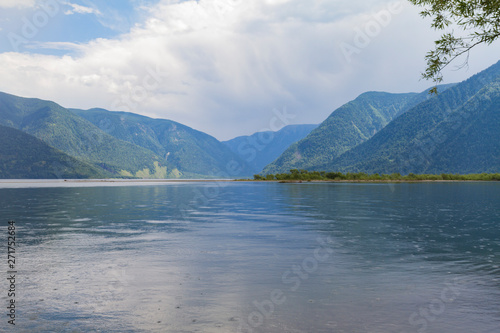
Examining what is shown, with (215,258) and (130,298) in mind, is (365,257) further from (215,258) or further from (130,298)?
(130,298)

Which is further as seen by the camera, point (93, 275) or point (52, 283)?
point (93, 275)

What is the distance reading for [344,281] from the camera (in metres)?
17.8

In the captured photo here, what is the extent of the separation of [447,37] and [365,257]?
13.1 metres

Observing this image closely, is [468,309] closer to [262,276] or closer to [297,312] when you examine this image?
[297,312]

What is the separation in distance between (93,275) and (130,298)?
4855 mm

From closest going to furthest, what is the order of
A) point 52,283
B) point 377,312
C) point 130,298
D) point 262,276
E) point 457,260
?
point 377,312, point 130,298, point 52,283, point 262,276, point 457,260

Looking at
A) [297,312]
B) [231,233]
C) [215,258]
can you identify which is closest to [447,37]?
[297,312]

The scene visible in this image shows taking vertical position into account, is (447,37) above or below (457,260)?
above

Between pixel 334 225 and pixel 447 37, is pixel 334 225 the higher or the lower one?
the lower one

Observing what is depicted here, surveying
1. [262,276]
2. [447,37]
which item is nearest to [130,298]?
[262,276]

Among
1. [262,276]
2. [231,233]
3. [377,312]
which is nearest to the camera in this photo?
[377,312]

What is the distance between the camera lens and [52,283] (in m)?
17.5

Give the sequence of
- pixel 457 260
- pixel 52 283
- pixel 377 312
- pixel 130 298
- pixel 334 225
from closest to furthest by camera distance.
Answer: pixel 377 312
pixel 130 298
pixel 52 283
pixel 457 260
pixel 334 225

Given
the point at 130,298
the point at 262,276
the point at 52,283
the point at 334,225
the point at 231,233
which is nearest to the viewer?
the point at 130,298
